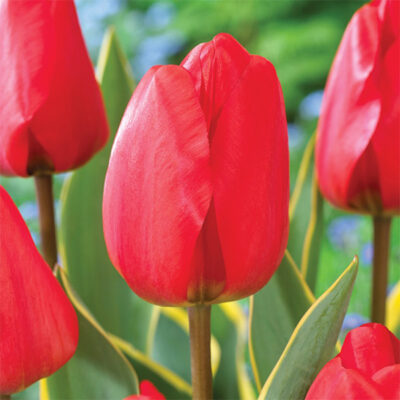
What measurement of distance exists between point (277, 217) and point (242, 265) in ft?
0.08

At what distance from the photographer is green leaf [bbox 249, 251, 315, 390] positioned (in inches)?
15.9

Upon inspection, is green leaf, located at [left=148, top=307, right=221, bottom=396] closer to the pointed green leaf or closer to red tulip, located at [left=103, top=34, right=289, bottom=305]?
the pointed green leaf

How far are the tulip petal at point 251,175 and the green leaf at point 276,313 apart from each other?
12 cm

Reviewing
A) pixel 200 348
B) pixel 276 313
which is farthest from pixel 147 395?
pixel 276 313

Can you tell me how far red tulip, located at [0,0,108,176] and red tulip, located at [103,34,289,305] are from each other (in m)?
0.09

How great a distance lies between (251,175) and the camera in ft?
0.93

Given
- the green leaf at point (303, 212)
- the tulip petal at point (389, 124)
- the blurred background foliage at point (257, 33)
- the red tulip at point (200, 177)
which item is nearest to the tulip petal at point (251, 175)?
the red tulip at point (200, 177)

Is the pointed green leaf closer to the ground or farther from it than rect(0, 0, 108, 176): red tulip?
closer to the ground

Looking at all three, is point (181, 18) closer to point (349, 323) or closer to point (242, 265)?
point (349, 323)

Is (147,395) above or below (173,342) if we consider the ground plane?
above

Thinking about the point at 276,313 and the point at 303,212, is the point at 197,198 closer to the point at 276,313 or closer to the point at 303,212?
the point at 276,313

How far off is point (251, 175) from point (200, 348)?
8 centimetres

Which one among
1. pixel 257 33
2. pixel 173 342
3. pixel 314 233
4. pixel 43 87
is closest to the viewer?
pixel 43 87

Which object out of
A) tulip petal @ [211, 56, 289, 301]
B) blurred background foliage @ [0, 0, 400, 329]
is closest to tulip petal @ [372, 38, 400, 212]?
tulip petal @ [211, 56, 289, 301]
